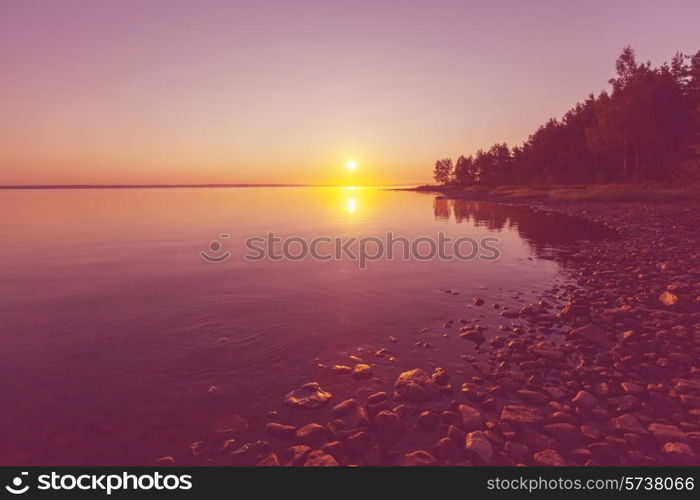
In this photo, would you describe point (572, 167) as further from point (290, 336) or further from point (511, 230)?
point (290, 336)

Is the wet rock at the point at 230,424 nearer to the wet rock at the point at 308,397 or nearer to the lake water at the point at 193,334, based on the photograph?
the lake water at the point at 193,334

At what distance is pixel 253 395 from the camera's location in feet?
22.7

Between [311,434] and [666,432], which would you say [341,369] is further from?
[666,432]

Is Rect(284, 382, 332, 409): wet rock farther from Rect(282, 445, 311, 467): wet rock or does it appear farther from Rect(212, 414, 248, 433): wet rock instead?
Rect(282, 445, 311, 467): wet rock

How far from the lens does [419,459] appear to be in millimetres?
4941

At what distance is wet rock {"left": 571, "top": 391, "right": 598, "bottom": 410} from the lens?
596 cm

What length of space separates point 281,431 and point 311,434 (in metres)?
0.54

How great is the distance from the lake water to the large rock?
387mm

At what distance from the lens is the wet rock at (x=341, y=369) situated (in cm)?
771

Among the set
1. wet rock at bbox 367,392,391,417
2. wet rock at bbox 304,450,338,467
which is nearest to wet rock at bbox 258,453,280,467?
wet rock at bbox 304,450,338,467

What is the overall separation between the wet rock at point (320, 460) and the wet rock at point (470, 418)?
223 cm

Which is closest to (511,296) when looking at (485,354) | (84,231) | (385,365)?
(485,354)

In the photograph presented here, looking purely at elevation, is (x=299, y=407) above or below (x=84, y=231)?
below

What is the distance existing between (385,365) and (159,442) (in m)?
4.59
